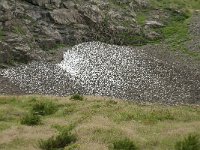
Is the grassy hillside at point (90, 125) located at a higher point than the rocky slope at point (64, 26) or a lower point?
higher

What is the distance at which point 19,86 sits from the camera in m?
57.1

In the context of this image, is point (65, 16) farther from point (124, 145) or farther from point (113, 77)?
point (124, 145)

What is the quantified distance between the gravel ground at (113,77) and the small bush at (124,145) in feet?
84.6

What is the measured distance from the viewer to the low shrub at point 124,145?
2688cm

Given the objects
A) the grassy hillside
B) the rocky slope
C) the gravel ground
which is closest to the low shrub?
the grassy hillside

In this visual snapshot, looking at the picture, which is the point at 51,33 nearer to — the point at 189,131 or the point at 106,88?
the point at 106,88

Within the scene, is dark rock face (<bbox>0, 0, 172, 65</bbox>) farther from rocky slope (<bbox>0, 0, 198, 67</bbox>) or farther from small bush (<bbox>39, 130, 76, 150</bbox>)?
small bush (<bbox>39, 130, 76, 150</bbox>)

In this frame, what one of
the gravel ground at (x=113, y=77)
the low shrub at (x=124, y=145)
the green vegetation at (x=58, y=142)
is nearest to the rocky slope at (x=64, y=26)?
the gravel ground at (x=113, y=77)

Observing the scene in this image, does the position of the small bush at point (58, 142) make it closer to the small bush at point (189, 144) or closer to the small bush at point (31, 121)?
the small bush at point (31, 121)

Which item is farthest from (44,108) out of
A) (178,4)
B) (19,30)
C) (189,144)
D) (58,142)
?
(178,4)

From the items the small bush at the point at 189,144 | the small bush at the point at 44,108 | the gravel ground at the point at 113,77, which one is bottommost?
the gravel ground at the point at 113,77

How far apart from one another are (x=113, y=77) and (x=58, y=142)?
107 feet

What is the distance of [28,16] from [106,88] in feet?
99.3

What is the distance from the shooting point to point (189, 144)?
86.0 ft
